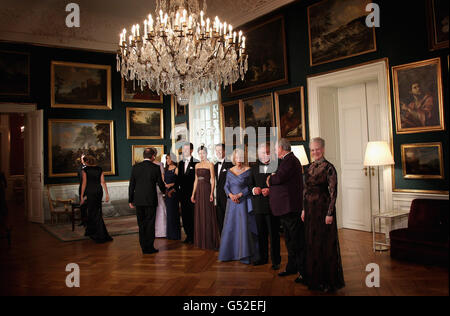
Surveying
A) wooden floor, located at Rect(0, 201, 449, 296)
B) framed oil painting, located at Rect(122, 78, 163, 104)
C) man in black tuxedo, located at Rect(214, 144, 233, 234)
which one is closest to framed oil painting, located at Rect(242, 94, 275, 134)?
man in black tuxedo, located at Rect(214, 144, 233, 234)

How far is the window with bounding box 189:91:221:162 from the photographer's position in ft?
33.2

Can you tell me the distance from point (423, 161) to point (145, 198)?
4.43m

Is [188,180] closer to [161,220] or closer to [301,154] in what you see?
[161,220]

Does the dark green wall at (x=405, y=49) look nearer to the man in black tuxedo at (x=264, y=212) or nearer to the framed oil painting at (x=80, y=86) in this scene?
the man in black tuxedo at (x=264, y=212)

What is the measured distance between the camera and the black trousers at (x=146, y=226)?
5863 mm

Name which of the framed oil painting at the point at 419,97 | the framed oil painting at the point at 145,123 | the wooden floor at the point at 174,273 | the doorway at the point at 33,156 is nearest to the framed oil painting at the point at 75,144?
the doorway at the point at 33,156

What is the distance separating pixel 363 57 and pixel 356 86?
0.91 meters

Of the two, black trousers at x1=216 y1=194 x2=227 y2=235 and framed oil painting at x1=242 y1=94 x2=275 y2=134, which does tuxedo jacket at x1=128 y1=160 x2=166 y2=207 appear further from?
framed oil painting at x1=242 y1=94 x2=275 y2=134

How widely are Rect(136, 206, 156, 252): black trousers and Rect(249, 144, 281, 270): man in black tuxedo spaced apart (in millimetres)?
1857

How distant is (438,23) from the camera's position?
542 cm

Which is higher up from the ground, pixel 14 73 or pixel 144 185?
pixel 14 73

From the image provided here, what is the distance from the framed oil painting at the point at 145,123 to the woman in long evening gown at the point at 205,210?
18.3 ft

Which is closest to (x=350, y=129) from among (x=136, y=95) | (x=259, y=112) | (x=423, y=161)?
(x=423, y=161)
